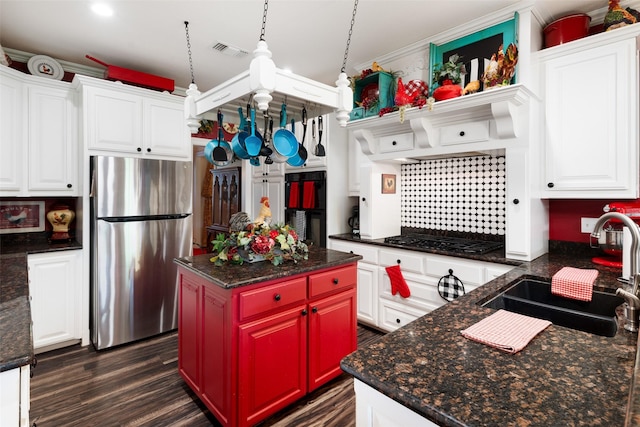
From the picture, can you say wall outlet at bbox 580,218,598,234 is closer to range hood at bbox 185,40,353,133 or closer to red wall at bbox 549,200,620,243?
red wall at bbox 549,200,620,243

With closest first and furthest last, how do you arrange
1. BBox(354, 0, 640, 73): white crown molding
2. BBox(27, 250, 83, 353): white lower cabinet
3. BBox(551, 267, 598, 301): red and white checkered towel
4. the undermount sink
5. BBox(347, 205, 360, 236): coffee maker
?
the undermount sink
BBox(551, 267, 598, 301): red and white checkered towel
BBox(354, 0, 640, 73): white crown molding
BBox(27, 250, 83, 353): white lower cabinet
BBox(347, 205, 360, 236): coffee maker

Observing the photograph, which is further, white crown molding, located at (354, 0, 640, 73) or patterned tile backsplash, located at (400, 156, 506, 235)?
patterned tile backsplash, located at (400, 156, 506, 235)

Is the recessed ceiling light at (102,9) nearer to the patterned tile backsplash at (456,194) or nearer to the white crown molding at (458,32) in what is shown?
the white crown molding at (458,32)

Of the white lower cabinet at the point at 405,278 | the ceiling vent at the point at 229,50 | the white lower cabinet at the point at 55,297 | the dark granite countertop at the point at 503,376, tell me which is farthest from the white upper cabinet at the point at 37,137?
the dark granite countertop at the point at 503,376

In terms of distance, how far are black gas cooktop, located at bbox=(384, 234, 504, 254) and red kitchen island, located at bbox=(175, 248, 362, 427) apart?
0.84m

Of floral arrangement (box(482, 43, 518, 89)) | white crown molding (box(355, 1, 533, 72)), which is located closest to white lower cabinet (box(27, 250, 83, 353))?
white crown molding (box(355, 1, 533, 72))

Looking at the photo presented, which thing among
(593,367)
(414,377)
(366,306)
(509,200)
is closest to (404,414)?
(414,377)

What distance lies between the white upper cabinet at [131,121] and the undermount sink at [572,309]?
315cm

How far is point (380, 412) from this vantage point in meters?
0.84

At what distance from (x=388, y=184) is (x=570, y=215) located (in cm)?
150

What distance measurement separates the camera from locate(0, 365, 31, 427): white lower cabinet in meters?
0.91

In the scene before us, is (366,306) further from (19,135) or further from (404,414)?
(19,135)

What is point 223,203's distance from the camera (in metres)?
4.46

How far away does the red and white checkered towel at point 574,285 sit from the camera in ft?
4.81
